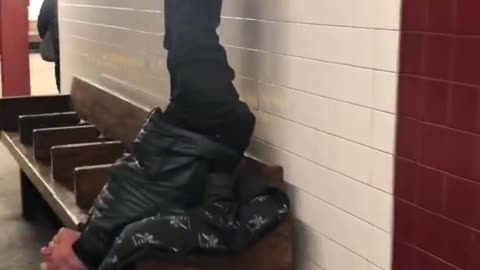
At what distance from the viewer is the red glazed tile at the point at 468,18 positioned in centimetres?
172

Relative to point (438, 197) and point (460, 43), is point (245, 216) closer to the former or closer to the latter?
point (438, 197)

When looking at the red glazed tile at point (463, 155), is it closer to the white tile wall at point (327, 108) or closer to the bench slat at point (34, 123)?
the white tile wall at point (327, 108)

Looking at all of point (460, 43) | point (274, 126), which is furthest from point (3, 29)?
point (460, 43)

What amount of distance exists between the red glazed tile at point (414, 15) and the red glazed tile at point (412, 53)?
2cm

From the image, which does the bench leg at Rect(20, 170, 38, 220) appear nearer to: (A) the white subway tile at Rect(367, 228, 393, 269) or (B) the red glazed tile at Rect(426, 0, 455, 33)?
(A) the white subway tile at Rect(367, 228, 393, 269)

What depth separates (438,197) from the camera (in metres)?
1.90

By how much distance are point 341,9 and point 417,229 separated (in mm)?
658

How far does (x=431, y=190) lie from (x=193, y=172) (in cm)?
80

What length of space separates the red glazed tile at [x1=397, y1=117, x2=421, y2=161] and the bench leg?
346 centimetres

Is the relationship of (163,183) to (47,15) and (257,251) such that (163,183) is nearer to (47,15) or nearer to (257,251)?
(257,251)

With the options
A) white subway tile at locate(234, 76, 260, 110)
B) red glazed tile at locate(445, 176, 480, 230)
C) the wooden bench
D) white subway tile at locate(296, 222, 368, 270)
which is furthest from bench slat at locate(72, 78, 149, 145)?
red glazed tile at locate(445, 176, 480, 230)

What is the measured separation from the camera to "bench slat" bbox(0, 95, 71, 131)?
4.86m

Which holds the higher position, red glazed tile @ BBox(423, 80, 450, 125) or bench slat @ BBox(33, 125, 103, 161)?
red glazed tile @ BBox(423, 80, 450, 125)

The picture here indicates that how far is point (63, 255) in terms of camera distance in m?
2.59
